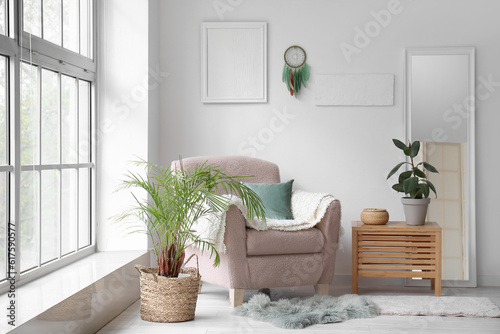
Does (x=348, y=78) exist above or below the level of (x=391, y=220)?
above

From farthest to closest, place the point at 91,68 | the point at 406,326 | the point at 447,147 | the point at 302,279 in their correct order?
1. the point at 447,147
2. the point at 91,68
3. the point at 302,279
4. the point at 406,326

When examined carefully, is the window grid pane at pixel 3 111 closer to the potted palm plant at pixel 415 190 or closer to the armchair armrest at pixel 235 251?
the armchair armrest at pixel 235 251

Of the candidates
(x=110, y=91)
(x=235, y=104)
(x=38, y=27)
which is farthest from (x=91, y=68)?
(x=235, y=104)

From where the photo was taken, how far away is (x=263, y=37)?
4.47 m

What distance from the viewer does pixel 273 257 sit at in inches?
139

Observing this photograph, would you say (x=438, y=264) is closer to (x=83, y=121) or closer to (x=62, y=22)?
(x=83, y=121)

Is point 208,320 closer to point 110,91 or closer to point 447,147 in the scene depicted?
point 110,91

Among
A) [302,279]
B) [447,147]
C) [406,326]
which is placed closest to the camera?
[406,326]

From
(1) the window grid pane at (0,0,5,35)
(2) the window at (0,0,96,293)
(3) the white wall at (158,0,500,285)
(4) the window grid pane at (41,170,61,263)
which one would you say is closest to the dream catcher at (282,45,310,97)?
(3) the white wall at (158,0,500,285)

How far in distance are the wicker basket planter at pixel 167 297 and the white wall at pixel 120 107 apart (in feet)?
2.98

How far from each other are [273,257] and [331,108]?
1.44 m

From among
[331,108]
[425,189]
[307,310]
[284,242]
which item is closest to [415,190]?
[425,189]

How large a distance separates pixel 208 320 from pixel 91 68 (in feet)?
6.00

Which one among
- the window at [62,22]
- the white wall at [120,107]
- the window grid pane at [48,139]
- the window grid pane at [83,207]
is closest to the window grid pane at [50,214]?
the window grid pane at [48,139]
